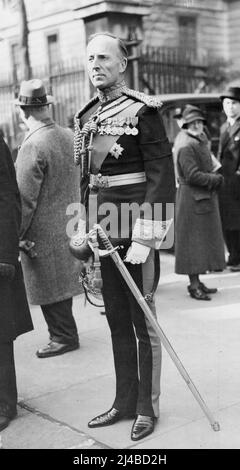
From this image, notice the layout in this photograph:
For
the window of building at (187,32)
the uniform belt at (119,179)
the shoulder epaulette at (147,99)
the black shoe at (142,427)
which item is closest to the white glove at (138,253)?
the uniform belt at (119,179)

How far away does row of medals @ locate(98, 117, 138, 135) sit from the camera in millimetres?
3430

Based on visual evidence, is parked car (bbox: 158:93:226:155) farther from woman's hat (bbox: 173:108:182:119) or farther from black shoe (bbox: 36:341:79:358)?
black shoe (bbox: 36:341:79:358)

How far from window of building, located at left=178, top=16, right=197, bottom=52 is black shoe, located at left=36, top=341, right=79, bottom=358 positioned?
19.9 metres

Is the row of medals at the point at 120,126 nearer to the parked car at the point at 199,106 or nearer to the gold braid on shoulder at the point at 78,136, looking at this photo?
the gold braid on shoulder at the point at 78,136

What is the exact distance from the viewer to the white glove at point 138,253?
3.40 meters

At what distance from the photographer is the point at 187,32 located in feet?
80.8

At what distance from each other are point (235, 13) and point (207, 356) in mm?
25139

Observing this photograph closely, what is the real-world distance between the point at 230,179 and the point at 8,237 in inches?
184

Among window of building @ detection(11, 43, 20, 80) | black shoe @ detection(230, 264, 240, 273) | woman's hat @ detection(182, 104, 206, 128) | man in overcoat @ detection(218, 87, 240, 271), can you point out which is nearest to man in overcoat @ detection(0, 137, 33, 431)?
woman's hat @ detection(182, 104, 206, 128)

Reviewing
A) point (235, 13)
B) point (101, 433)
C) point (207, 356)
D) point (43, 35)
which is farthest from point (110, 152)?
point (235, 13)

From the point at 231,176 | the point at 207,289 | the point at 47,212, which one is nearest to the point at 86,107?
the point at 47,212

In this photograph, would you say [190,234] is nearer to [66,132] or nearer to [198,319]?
[198,319]

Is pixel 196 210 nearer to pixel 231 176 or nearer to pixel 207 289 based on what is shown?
pixel 207 289

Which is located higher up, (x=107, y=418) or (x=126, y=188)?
(x=126, y=188)
